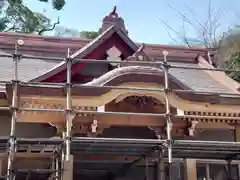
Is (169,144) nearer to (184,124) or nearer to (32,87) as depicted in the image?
(184,124)

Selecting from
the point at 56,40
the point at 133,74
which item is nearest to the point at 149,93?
the point at 133,74

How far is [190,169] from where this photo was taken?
31.0 feet

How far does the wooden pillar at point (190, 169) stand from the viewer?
30.8 feet

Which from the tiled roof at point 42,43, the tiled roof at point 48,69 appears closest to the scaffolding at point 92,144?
the tiled roof at point 48,69

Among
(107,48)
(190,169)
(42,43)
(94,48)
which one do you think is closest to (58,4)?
(42,43)

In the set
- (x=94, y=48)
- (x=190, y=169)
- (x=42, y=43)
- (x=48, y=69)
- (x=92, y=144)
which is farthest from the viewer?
(x=42, y=43)

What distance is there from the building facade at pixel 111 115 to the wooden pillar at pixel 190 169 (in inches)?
0.9

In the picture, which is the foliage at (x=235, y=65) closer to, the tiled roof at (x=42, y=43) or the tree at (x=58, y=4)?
the tiled roof at (x=42, y=43)

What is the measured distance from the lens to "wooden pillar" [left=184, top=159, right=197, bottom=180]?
369 inches

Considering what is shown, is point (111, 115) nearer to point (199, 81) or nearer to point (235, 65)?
point (199, 81)

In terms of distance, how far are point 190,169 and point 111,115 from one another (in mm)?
2436

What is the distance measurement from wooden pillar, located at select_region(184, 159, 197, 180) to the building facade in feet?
0.07

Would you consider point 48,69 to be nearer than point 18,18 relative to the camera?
Yes

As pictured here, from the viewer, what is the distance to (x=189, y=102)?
27.2 feet
